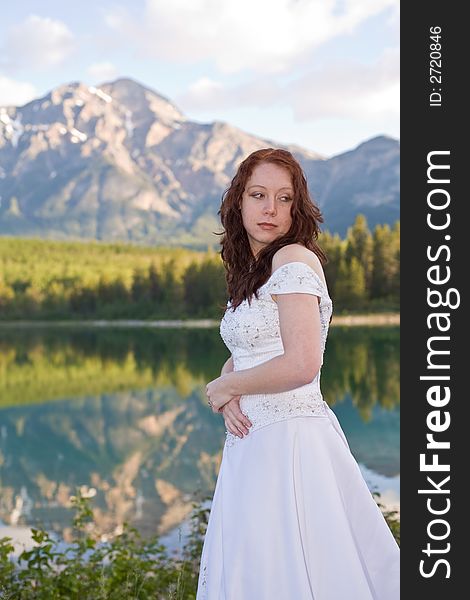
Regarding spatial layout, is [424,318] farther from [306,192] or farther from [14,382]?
[14,382]

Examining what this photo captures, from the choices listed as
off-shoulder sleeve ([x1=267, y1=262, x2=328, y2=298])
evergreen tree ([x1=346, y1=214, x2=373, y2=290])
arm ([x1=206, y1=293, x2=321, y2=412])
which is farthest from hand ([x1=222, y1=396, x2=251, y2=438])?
evergreen tree ([x1=346, y1=214, x2=373, y2=290])

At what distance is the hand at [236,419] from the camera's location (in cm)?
261

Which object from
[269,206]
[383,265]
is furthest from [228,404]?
[383,265]

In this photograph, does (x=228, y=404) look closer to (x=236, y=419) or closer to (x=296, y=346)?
(x=236, y=419)

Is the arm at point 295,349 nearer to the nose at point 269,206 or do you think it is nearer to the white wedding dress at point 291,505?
the white wedding dress at point 291,505

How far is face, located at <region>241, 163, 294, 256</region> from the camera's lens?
259 cm

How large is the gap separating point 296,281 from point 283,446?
53 centimetres

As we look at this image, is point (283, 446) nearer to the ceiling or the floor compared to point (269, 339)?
nearer to the floor

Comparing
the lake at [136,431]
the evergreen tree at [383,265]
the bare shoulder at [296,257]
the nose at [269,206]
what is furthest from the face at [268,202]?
the evergreen tree at [383,265]

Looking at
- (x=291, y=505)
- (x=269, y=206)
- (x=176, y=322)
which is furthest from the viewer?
(x=176, y=322)

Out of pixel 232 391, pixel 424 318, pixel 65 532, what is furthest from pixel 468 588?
pixel 65 532

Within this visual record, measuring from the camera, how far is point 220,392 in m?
2.62

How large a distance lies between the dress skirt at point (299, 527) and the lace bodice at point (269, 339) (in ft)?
0.14

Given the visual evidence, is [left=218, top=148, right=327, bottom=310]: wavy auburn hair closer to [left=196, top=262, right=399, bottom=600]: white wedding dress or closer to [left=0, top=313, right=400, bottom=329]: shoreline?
[left=196, top=262, right=399, bottom=600]: white wedding dress
